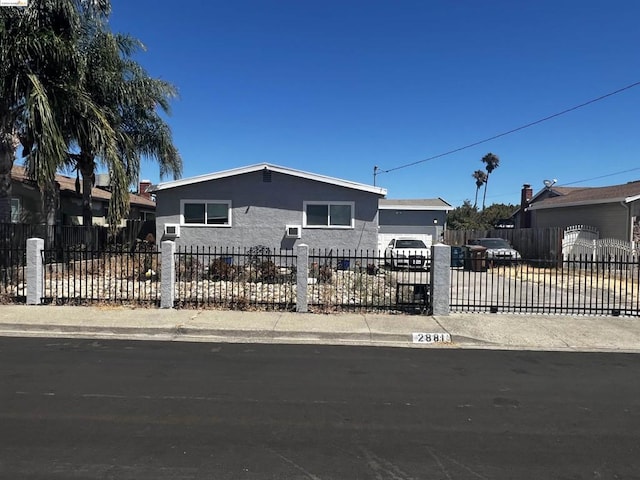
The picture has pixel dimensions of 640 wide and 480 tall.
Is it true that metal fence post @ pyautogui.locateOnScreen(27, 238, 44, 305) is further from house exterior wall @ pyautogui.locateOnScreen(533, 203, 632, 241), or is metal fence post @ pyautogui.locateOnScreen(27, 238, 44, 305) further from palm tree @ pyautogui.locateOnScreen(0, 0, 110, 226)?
house exterior wall @ pyautogui.locateOnScreen(533, 203, 632, 241)

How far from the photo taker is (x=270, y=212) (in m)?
17.8

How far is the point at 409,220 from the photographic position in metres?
30.3

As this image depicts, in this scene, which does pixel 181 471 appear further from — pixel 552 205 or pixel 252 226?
pixel 552 205

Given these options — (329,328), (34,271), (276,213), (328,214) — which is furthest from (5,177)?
(329,328)

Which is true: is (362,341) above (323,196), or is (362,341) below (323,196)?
below

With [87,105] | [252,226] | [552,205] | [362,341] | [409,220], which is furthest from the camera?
[409,220]

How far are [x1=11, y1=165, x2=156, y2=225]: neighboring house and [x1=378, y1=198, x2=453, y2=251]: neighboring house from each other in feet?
45.7

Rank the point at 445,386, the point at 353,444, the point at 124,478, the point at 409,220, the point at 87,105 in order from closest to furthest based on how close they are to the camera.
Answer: the point at 124,478 → the point at 353,444 → the point at 445,386 → the point at 87,105 → the point at 409,220

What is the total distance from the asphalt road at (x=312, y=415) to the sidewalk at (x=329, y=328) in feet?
2.83

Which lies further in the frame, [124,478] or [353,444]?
[353,444]

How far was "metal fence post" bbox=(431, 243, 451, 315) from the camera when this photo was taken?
9688 mm

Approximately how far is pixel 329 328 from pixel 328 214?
9711 millimetres

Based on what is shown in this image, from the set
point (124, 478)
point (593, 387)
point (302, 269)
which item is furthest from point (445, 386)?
point (302, 269)

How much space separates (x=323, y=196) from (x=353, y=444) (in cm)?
1421
